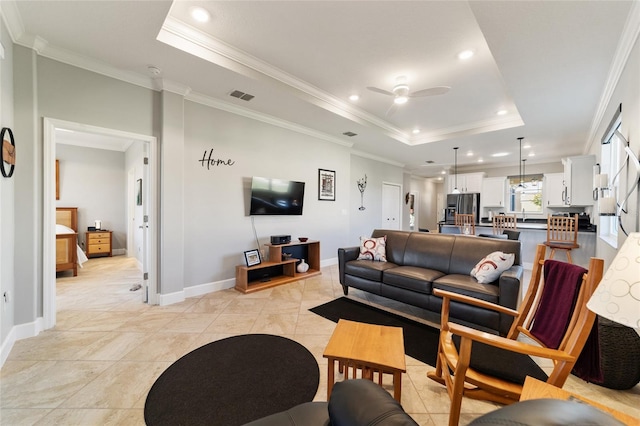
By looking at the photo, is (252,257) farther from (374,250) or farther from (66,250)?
(66,250)

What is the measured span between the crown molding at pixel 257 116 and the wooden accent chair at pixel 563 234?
Result: 14.2 ft

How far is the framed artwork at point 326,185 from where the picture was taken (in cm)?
525

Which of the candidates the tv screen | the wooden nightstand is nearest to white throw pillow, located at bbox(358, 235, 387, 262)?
the tv screen

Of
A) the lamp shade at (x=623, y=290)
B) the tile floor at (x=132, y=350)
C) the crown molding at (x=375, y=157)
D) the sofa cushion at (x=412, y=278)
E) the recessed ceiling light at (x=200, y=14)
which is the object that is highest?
the recessed ceiling light at (x=200, y=14)

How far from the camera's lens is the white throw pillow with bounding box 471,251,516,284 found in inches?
102

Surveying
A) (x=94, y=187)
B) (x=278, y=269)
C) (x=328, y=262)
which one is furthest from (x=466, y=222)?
(x=94, y=187)

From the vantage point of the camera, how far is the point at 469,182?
8.41 metres

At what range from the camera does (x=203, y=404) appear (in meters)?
1.65

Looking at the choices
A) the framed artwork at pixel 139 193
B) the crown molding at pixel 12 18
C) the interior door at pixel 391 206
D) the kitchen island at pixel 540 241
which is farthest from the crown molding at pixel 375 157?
the crown molding at pixel 12 18

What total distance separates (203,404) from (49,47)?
11.5 feet

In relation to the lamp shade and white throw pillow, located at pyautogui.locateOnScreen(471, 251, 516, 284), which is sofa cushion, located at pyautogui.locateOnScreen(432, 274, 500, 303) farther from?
the lamp shade

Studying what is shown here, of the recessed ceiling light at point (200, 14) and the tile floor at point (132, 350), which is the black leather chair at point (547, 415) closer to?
the tile floor at point (132, 350)

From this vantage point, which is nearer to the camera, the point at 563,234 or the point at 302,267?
the point at 302,267

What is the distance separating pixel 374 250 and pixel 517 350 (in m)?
2.50
